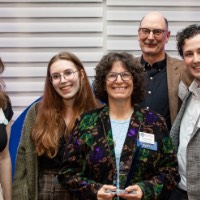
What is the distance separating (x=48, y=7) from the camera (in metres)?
3.57

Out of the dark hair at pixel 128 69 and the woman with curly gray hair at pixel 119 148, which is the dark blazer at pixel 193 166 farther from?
the dark hair at pixel 128 69

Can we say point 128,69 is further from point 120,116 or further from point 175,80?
point 175,80

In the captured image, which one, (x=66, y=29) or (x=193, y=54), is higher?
(x=66, y=29)

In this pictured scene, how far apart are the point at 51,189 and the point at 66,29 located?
1649 mm

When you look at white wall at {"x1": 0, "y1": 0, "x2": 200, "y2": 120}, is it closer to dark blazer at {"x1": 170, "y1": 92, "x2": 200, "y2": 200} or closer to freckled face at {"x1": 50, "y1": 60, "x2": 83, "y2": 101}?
freckled face at {"x1": 50, "y1": 60, "x2": 83, "y2": 101}

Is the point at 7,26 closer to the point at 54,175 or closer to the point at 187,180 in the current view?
the point at 54,175

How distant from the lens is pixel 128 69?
2.28 metres

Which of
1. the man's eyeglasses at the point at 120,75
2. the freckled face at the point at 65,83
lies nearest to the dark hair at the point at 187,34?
the man's eyeglasses at the point at 120,75

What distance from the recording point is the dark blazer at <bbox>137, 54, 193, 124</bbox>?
9.04 ft

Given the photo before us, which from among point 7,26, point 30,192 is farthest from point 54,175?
point 7,26

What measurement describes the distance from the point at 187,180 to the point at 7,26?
2251mm

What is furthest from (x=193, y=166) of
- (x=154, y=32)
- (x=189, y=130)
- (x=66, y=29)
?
(x=66, y=29)

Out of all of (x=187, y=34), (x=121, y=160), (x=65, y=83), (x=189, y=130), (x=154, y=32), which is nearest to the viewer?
(x=121, y=160)

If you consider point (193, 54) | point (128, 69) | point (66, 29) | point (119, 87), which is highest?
point (66, 29)
